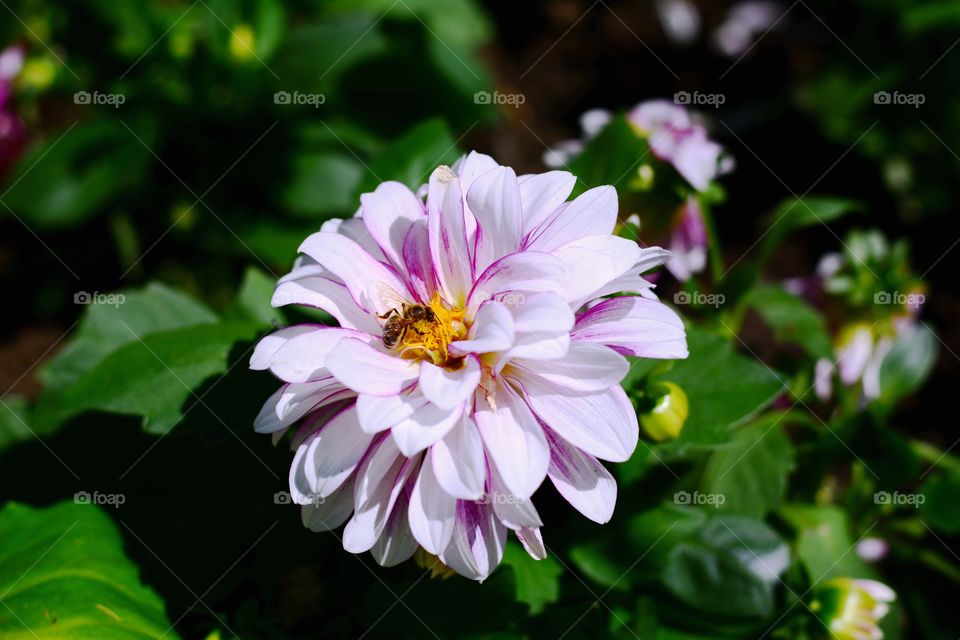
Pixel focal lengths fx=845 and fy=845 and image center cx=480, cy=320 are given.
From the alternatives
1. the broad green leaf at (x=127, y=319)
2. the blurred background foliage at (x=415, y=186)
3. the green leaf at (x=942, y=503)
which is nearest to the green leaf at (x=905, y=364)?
the blurred background foliage at (x=415, y=186)

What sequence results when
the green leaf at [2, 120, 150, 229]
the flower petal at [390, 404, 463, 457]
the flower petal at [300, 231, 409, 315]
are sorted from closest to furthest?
the flower petal at [390, 404, 463, 457], the flower petal at [300, 231, 409, 315], the green leaf at [2, 120, 150, 229]

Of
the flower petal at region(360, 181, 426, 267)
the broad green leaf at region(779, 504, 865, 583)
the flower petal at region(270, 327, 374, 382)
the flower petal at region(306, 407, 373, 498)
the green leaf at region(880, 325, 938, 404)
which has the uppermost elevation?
the flower petal at region(360, 181, 426, 267)

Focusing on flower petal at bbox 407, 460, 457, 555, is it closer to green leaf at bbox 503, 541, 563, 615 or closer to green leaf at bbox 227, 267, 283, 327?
green leaf at bbox 503, 541, 563, 615

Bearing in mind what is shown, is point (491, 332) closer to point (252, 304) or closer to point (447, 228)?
point (447, 228)

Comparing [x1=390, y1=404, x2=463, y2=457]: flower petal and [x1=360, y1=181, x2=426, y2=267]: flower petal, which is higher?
[x1=360, y1=181, x2=426, y2=267]: flower petal

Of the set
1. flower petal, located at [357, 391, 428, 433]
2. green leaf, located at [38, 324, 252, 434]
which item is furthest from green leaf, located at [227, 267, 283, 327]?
flower petal, located at [357, 391, 428, 433]

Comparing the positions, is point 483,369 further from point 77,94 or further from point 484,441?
→ point 77,94

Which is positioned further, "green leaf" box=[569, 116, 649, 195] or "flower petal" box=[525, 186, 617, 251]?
"green leaf" box=[569, 116, 649, 195]

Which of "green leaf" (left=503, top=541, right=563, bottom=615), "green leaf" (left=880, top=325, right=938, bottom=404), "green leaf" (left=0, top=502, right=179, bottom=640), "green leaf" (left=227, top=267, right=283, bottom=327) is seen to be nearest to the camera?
"green leaf" (left=0, top=502, right=179, bottom=640)
